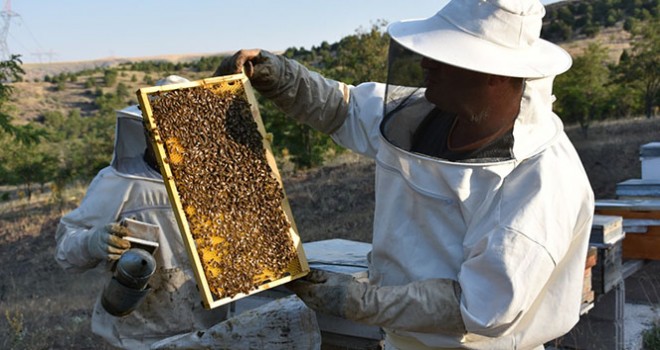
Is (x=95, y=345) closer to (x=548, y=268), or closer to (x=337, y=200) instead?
(x=548, y=268)

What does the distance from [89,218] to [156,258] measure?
58 cm

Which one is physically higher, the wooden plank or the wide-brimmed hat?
the wide-brimmed hat

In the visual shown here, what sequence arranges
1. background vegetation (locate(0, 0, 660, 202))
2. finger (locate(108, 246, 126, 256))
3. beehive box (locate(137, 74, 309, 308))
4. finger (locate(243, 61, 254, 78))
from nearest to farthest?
beehive box (locate(137, 74, 309, 308)) < finger (locate(243, 61, 254, 78)) < finger (locate(108, 246, 126, 256)) < background vegetation (locate(0, 0, 660, 202))

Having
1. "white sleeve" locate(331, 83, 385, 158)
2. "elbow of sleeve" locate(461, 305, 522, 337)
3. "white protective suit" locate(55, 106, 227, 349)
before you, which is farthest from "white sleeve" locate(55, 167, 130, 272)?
"elbow of sleeve" locate(461, 305, 522, 337)

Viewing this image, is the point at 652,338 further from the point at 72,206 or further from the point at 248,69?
the point at 72,206

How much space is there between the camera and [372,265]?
8.38 feet

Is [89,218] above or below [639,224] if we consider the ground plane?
above

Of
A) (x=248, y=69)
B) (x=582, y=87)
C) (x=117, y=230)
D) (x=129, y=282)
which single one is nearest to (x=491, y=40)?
(x=248, y=69)

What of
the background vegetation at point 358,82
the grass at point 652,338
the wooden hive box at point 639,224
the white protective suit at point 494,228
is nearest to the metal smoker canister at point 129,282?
the white protective suit at point 494,228

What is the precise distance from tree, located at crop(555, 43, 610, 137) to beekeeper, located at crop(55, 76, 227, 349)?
16.9 m

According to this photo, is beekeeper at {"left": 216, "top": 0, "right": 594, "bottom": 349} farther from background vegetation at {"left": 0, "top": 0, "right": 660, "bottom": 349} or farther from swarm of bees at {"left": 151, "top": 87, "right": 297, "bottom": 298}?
background vegetation at {"left": 0, "top": 0, "right": 660, "bottom": 349}

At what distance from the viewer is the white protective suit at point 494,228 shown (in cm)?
200

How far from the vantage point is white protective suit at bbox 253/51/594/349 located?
2.00 meters

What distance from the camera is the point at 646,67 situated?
20.3m
